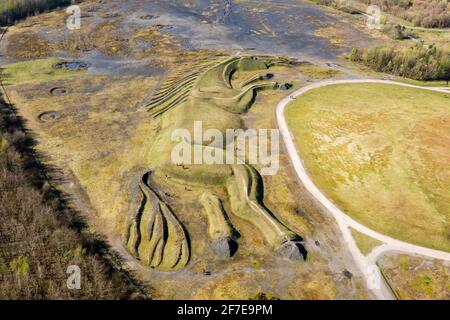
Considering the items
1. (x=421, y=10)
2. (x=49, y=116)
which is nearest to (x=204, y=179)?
(x=49, y=116)

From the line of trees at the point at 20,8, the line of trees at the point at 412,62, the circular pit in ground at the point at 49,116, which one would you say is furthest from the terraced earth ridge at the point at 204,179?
the line of trees at the point at 20,8

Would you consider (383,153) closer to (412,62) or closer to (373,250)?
(373,250)

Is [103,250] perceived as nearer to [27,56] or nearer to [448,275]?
[448,275]

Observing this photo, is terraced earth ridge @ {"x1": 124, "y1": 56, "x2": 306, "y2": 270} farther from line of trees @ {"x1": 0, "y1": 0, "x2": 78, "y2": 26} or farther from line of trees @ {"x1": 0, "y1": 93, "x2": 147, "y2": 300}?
line of trees @ {"x1": 0, "y1": 0, "x2": 78, "y2": 26}

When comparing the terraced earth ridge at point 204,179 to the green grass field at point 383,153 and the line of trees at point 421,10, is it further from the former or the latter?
the line of trees at point 421,10

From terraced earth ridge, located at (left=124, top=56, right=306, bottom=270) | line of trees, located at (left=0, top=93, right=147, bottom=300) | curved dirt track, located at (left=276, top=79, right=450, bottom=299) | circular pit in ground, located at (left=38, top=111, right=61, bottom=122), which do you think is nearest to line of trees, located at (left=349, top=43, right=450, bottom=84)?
terraced earth ridge, located at (left=124, top=56, right=306, bottom=270)

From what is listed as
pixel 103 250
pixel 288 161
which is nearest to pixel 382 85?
pixel 288 161
